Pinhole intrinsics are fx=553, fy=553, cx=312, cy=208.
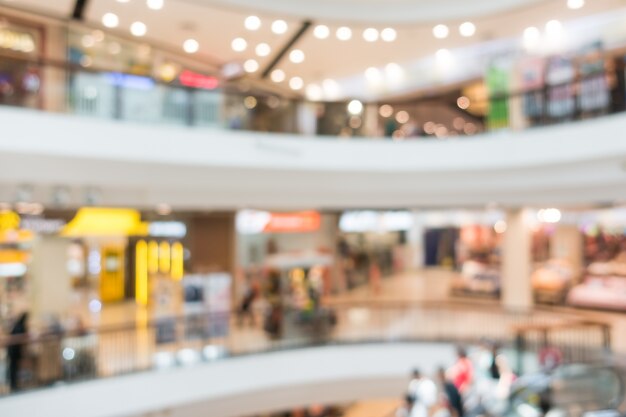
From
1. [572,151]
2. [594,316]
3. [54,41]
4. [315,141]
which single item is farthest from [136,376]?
[594,316]

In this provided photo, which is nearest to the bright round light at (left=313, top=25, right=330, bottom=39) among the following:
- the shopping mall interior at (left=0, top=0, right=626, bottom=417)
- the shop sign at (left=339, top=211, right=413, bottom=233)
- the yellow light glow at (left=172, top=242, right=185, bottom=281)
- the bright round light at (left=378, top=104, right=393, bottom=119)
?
the shopping mall interior at (left=0, top=0, right=626, bottom=417)

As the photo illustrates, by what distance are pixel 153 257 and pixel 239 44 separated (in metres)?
6.29

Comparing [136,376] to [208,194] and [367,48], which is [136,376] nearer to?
[208,194]

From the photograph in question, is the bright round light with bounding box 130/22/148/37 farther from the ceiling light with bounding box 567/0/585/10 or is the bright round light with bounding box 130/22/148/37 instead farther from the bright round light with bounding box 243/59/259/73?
the ceiling light with bounding box 567/0/585/10

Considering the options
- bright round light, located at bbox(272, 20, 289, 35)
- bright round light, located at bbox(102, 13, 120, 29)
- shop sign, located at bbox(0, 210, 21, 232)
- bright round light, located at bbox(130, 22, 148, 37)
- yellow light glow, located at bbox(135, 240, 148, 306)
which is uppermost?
bright round light, located at bbox(102, 13, 120, 29)

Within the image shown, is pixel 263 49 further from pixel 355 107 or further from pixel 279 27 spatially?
pixel 355 107

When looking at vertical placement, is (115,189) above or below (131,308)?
above

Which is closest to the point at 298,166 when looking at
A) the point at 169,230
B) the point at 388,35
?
the point at 388,35

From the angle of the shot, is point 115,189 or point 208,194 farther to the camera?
point 208,194

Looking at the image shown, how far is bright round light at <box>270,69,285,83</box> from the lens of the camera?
15.6m

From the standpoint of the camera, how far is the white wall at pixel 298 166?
27.3 feet

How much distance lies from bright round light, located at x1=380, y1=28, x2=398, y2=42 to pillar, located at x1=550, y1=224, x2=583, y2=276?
7757mm

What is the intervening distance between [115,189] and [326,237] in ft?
26.5

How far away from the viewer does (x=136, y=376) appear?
31.0 feet
